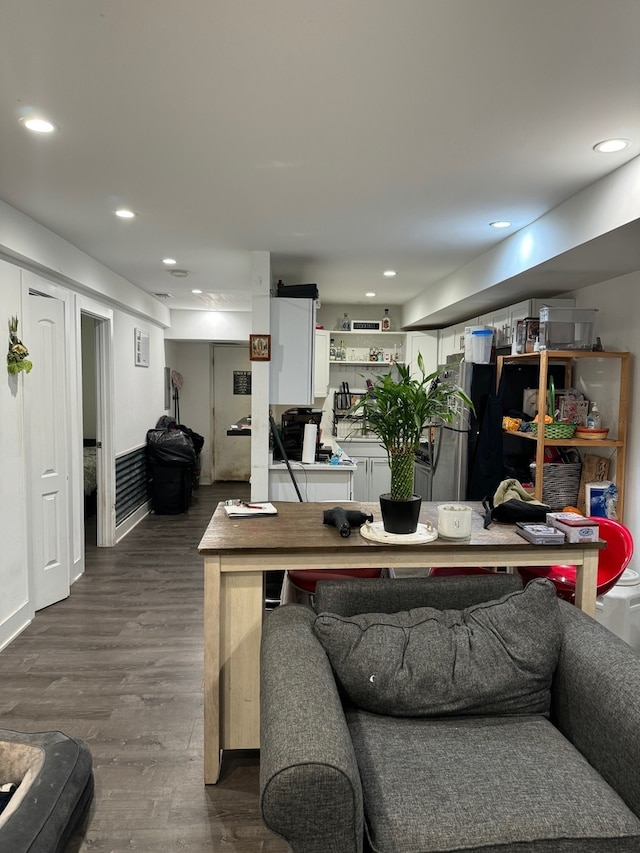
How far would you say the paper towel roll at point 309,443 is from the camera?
4.30 metres

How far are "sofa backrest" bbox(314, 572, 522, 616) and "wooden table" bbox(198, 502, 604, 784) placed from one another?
0.06 m

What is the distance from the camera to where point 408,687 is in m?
1.70

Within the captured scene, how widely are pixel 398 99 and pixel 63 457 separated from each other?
10.3 feet

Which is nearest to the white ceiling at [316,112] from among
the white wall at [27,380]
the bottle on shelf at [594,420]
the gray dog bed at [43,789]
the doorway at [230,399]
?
the white wall at [27,380]

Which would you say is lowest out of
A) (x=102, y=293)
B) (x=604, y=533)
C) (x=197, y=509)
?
(x=197, y=509)

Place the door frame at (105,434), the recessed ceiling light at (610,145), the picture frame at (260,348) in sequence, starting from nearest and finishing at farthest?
the recessed ceiling light at (610,145) → the picture frame at (260,348) → the door frame at (105,434)

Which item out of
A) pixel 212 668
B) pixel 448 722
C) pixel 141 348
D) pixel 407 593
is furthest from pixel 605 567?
pixel 141 348

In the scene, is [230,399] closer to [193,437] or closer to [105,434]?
[193,437]

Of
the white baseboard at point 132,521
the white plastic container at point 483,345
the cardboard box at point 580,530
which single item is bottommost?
the white baseboard at point 132,521

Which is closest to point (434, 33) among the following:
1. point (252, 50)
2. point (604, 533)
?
point (252, 50)

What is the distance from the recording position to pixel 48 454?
3705 mm

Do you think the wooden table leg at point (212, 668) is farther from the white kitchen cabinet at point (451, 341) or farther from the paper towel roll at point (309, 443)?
the white kitchen cabinet at point (451, 341)

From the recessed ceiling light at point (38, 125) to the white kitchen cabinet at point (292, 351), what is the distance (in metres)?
2.17

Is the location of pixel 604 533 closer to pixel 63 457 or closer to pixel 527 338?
pixel 527 338
